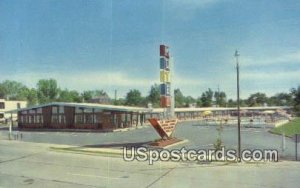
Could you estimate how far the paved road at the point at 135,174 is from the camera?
14.8 m

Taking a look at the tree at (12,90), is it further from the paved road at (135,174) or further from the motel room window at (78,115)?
the paved road at (135,174)

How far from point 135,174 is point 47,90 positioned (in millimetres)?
93048

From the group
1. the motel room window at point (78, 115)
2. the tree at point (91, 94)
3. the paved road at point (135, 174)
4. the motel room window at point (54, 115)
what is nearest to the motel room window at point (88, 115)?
the motel room window at point (78, 115)

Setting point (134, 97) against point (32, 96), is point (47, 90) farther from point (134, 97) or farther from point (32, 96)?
point (134, 97)

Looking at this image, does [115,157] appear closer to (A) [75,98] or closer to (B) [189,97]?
(A) [75,98]

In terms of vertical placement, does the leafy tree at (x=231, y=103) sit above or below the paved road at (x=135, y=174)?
above

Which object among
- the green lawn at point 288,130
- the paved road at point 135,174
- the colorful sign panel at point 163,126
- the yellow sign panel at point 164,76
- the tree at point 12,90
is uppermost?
the tree at point 12,90

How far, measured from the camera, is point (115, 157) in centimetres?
2322

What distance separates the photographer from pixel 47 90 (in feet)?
346

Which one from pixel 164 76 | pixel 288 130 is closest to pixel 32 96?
pixel 288 130

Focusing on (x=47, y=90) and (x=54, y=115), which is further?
(x=47, y=90)

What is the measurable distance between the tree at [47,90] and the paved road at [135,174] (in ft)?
273

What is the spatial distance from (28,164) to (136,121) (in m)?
40.7

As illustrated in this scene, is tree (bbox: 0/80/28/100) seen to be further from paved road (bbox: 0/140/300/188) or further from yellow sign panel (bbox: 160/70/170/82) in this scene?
paved road (bbox: 0/140/300/188)
